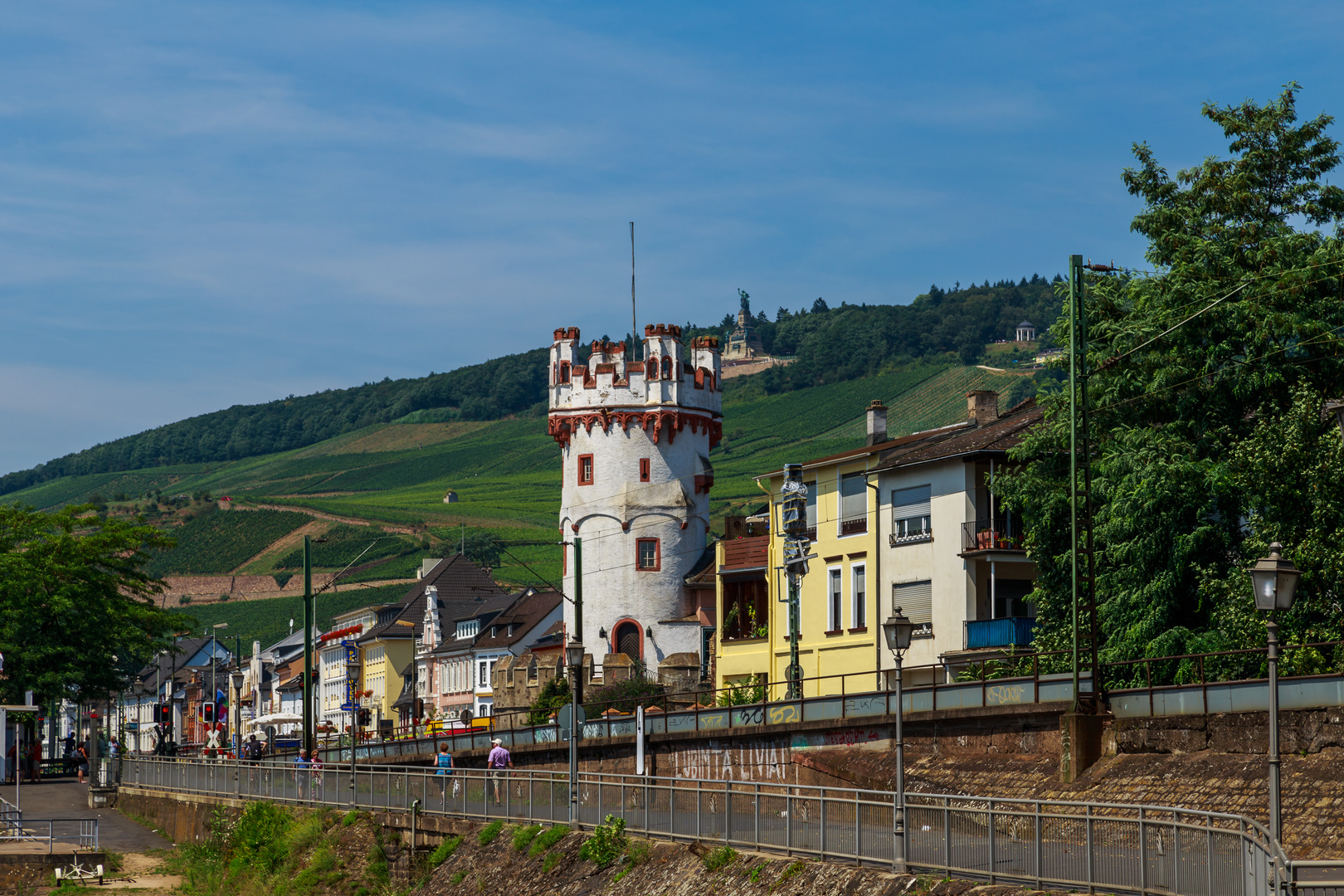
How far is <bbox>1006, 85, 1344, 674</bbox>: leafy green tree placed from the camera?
112 ft

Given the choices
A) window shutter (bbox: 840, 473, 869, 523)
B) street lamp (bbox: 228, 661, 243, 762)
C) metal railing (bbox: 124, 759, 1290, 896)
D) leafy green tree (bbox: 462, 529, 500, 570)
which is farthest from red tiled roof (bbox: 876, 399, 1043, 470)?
leafy green tree (bbox: 462, 529, 500, 570)

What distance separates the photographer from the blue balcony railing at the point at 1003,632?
153 ft

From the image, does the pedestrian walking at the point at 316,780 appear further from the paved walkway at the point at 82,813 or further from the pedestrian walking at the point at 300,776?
the paved walkway at the point at 82,813

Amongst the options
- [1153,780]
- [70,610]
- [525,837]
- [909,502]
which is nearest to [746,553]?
[909,502]

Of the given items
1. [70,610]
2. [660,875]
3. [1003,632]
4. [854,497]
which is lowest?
[660,875]

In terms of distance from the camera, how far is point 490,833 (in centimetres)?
3291

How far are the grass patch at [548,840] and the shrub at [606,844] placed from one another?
57.9 inches

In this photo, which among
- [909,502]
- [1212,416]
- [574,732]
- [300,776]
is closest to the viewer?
[574,732]

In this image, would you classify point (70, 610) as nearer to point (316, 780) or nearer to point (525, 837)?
point (316, 780)

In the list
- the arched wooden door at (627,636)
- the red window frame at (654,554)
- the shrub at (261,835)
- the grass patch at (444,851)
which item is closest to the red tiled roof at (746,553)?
the red window frame at (654,554)

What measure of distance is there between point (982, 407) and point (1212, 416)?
20.6 meters

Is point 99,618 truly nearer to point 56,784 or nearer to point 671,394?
point 56,784

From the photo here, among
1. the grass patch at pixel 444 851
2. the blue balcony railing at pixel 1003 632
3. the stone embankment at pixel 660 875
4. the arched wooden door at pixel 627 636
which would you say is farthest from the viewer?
the arched wooden door at pixel 627 636

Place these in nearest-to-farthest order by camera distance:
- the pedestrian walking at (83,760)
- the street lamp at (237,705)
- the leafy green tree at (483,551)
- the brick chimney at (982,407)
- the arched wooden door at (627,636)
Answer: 1. the brick chimney at (982,407)
2. the pedestrian walking at (83,760)
3. the arched wooden door at (627,636)
4. the street lamp at (237,705)
5. the leafy green tree at (483,551)
